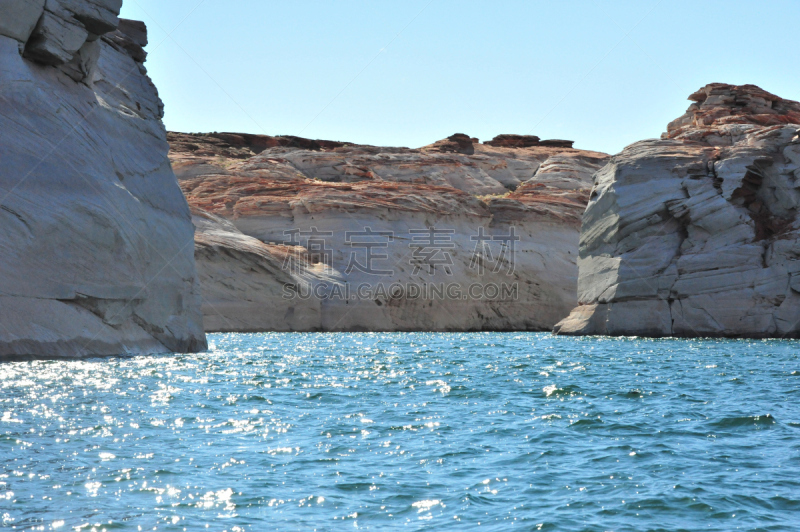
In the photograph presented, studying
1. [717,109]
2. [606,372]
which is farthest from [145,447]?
[717,109]

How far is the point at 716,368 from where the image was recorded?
17641 mm

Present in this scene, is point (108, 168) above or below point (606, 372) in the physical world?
above

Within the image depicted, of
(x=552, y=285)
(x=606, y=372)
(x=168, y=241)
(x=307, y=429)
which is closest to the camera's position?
(x=307, y=429)

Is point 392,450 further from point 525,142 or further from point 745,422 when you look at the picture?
point 525,142

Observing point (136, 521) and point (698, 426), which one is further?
point (698, 426)

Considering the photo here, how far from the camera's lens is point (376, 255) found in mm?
43844

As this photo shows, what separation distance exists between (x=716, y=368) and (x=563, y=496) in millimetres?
11884

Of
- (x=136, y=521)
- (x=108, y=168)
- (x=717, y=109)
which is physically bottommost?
(x=136, y=521)

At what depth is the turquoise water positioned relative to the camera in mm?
6551

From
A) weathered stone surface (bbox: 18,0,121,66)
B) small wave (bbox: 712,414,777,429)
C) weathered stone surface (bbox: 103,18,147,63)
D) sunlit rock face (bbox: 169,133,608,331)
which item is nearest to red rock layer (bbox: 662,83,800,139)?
sunlit rock face (bbox: 169,133,608,331)

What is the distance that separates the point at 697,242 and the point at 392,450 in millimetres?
23968

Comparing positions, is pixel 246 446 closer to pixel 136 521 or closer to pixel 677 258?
pixel 136 521

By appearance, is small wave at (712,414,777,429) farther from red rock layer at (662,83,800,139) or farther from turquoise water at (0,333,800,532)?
red rock layer at (662,83,800,139)

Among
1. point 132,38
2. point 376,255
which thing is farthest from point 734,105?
point 132,38
